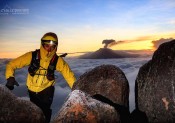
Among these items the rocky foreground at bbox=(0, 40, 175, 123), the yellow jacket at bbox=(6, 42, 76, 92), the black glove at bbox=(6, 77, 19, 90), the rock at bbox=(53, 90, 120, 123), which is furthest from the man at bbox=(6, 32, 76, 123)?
the rock at bbox=(53, 90, 120, 123)

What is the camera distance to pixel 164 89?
27.2 feet

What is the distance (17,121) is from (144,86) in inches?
146

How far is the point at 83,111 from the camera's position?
7.01 m

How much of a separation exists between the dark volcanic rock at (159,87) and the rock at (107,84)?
1.57 feet

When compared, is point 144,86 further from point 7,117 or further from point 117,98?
point 7,117

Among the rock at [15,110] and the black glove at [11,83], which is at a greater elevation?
the black glove at [11,83]

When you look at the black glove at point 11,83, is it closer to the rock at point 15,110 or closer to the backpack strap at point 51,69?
the rock at point 15,110

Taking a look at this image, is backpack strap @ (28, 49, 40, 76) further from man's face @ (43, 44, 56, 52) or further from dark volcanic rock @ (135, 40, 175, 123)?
dark volcanic rock @ (135, 40, 175, 123)

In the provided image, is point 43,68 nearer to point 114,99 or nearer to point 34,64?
point 34,64

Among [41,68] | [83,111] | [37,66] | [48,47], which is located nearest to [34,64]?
[37,66]

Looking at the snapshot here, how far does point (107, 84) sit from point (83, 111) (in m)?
2.50

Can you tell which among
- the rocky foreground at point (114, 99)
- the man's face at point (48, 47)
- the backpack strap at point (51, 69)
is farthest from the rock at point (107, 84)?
the man's face at point (48, 47)

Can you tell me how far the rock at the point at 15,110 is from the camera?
7.93 meters

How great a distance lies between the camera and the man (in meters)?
9.35
